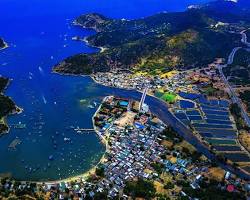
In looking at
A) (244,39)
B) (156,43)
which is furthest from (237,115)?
(244,39)

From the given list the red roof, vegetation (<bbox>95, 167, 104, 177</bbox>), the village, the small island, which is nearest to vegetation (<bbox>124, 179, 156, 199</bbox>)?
the village

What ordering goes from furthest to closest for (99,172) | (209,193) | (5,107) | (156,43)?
(156,43) < (5,107) < (99,172) < (209,193)

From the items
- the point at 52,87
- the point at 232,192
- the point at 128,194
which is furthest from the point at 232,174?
the point at 52,87

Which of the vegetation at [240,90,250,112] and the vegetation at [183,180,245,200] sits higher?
the vegetation at [183,180,245,200]

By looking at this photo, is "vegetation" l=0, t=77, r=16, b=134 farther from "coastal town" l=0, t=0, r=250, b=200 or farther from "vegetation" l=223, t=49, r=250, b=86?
"vegetation" l=223, t=49, r=250, b=86

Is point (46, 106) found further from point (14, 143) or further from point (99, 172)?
point (99, 172)
